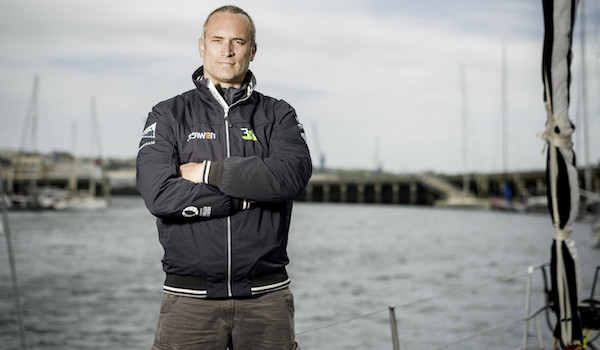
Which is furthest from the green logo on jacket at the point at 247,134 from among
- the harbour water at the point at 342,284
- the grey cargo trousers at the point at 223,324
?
the harbour water at the point at 342,284

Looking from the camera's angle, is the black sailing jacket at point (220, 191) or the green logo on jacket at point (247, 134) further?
the green logo on jacket at point (247, 134)

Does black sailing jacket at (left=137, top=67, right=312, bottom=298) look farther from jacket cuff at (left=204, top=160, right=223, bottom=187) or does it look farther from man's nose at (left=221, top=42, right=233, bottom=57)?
man's nose at (left=221, top=42, right=233, bottom=57)

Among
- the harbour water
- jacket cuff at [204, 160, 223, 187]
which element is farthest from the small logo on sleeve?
the harbour water

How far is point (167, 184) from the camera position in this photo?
234cm

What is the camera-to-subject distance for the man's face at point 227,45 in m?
2.42

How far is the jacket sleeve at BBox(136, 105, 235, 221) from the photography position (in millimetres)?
2297

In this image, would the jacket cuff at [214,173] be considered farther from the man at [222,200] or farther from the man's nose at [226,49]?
the man's nose at [226,49]

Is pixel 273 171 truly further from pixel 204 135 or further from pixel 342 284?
pixel 342 284

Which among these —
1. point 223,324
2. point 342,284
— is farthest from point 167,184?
point 342,284

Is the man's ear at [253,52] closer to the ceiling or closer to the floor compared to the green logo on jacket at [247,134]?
closer to the ceiling

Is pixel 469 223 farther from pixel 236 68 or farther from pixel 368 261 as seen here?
pixel 236 68

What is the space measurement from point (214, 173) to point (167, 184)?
0.18m

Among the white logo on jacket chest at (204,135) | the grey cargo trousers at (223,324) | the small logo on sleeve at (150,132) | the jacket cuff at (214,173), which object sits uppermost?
the small logo on sleeve at (150,132)

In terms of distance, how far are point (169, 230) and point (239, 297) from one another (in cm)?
33
